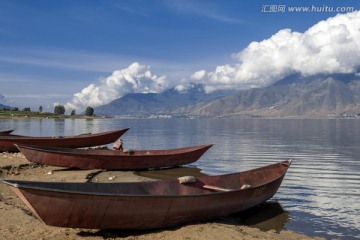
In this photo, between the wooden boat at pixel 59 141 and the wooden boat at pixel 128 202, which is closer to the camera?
the wooden boat at pixel 128 202

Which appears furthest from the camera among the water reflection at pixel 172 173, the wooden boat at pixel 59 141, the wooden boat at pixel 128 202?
the wooden boat at pixel 59 141

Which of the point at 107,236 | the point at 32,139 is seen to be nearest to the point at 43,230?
the point at 107,236

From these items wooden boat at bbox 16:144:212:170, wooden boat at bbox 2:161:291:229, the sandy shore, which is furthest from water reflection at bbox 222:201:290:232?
wooden boat at bbox 16:144:212:170

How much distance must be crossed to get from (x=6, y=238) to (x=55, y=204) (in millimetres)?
2023

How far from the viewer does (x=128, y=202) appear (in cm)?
1047

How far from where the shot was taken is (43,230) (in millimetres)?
11117

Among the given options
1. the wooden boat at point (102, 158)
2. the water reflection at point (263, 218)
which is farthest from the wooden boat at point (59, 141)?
the water reflection at point (263, 218)

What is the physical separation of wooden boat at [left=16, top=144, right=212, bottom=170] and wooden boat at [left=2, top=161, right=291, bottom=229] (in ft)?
35.5

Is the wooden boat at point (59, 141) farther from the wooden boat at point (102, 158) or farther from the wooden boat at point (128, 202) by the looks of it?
the wooden boat at point (128, 202)

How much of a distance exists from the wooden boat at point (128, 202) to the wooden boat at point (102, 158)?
1082 cm

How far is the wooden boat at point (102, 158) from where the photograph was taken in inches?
899

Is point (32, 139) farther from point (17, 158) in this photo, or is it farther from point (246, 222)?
point (246, 222)

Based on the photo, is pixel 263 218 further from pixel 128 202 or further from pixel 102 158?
pixel 102 158

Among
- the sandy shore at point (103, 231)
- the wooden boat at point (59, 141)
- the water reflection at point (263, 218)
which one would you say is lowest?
the water reflection at point (263, 218)
